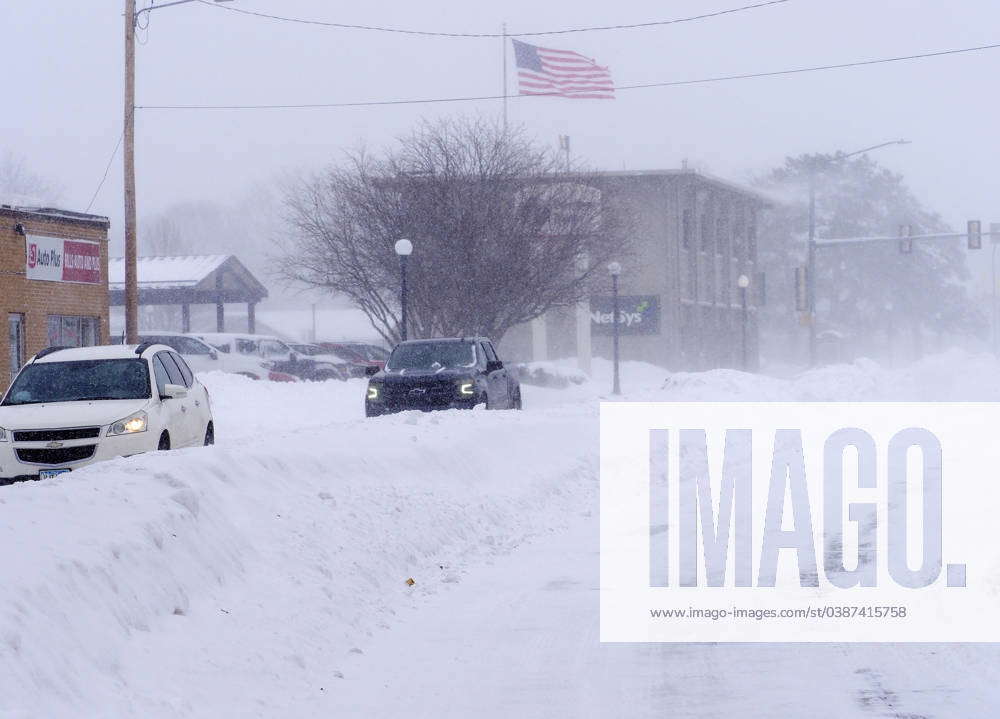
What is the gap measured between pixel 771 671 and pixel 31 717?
3.76 m

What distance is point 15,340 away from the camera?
30.9 meters

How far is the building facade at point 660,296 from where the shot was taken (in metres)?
57.4

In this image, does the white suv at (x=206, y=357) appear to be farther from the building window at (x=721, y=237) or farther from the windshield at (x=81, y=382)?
the building window at (x=721, y=237)

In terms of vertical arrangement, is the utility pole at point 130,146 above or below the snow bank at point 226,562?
above

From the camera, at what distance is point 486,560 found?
11.2 m

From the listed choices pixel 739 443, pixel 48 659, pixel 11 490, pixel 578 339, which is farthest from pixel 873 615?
pixel 578 339

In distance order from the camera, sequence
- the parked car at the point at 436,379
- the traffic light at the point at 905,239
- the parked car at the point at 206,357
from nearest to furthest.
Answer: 1. the parked car at the point at 436,379
2. the parked car at the point at 206,357
3. the traffic light at the point at 905,239

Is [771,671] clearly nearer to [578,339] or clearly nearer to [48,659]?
[48,659]

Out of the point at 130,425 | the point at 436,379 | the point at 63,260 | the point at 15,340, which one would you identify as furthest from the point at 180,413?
the point at 63,260

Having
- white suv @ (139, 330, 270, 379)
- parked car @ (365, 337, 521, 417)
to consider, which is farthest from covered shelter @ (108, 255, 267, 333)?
parked car @ (365, 337, 521, 417)

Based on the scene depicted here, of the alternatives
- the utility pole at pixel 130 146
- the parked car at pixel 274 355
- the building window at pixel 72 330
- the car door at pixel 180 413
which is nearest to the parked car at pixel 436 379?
the utility pole at pixel 130 146

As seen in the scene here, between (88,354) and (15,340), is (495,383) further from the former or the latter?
(15,340)

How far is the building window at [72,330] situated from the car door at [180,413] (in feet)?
53.8

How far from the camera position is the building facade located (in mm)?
57375
